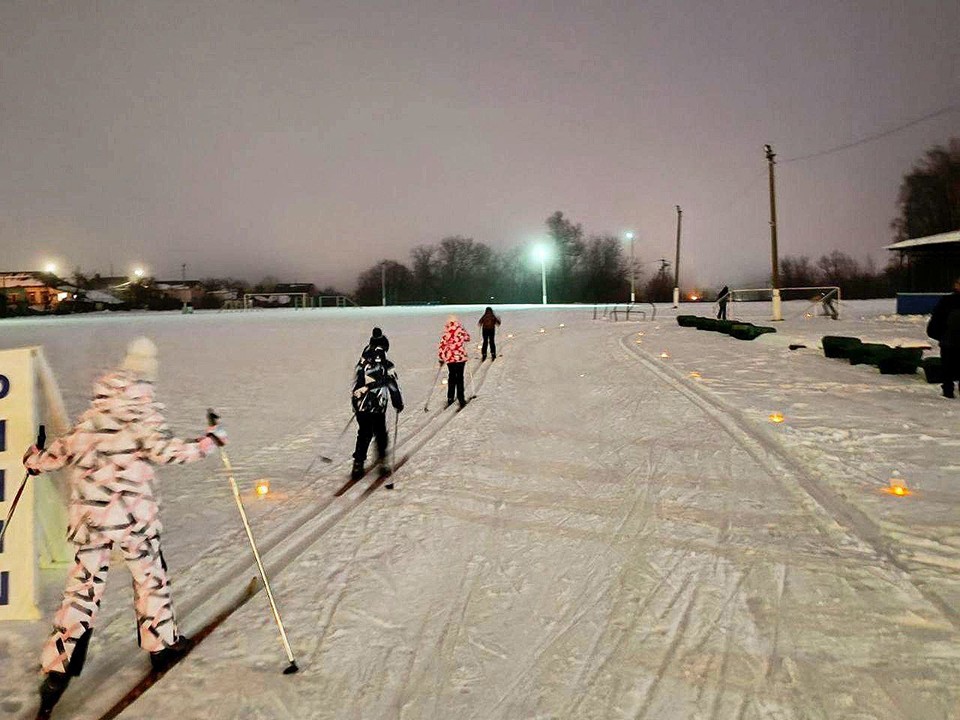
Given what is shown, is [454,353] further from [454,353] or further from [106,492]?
[106,492]

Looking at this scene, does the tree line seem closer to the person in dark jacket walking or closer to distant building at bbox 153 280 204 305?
distant building at bbox 153 280 204 305

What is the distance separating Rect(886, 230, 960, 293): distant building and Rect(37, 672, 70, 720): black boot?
38.7m

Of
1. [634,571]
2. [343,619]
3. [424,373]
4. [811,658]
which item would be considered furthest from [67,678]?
[424,373]

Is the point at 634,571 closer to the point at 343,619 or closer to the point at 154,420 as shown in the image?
the point at 343,619

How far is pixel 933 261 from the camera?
3647 centimetres

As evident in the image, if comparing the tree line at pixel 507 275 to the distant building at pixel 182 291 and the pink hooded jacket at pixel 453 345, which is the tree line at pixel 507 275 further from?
the pink hooded jacket at pixel 453 345

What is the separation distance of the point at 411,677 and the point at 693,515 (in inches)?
139

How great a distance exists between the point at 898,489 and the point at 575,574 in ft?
13.0

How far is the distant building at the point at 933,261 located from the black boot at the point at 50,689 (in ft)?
127

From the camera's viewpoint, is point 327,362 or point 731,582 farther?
point 327,362

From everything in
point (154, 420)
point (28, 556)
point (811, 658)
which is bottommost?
point (811, 658)

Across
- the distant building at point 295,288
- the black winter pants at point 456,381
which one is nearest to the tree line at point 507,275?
the distant building at point 295,288

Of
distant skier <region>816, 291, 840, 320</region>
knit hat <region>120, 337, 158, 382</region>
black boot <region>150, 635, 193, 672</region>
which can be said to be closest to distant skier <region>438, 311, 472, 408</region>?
black boot <region>150, 635, 193, 672</region>

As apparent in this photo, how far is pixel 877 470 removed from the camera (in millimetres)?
7492
